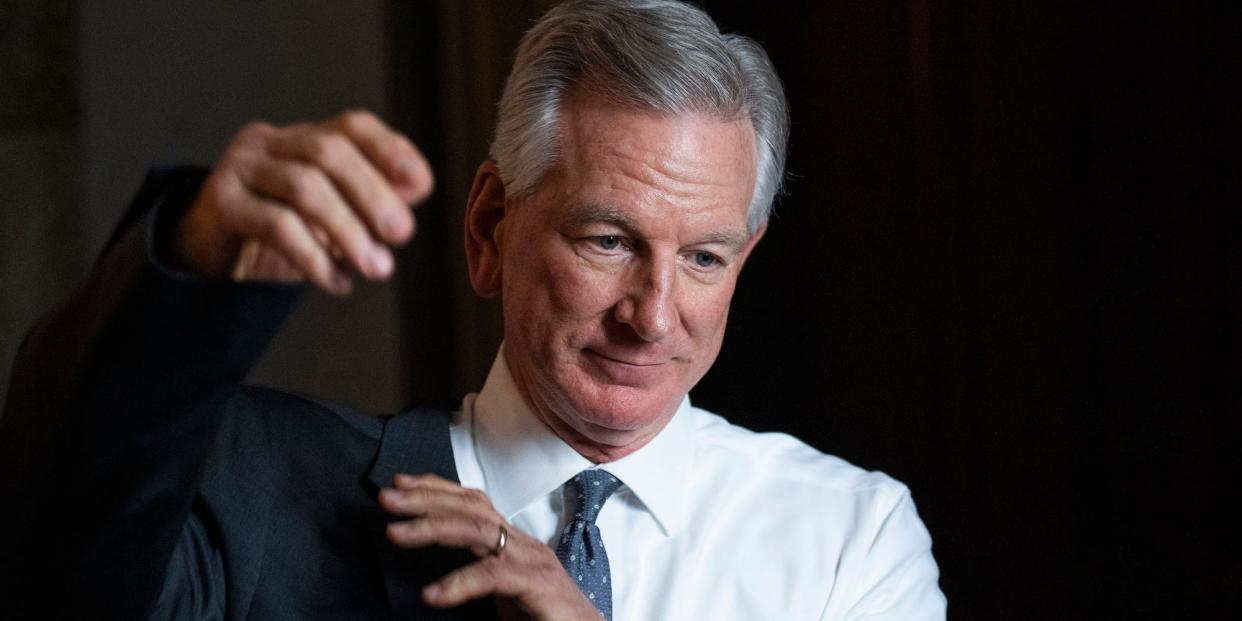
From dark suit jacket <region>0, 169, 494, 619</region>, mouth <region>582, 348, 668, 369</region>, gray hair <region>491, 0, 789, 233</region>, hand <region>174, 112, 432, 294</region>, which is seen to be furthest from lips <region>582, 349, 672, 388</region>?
hand <region>174, 112, 432, 294</region>

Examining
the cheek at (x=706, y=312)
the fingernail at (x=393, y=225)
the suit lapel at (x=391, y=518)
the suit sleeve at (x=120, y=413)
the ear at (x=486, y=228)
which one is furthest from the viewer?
the ear at (x=486, y=228)

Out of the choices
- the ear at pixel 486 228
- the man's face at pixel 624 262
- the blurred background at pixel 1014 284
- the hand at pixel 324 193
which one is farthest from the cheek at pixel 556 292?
the hand at pixel 324 193

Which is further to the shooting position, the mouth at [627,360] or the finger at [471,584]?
the mouth at [627,360]

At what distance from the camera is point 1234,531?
5.39 feet

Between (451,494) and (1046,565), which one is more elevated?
(451,494)

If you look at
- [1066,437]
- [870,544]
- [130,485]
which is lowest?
[870,544]

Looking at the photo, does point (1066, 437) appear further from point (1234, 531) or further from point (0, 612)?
point (0, 612)

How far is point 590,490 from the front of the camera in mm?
1637

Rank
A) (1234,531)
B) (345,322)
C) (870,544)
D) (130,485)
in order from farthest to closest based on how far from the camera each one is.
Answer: (345,322)
(870,544)
(1234,531)
(130,485)

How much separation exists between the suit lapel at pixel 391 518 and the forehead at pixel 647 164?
1.12 ft

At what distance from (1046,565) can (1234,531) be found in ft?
0.90

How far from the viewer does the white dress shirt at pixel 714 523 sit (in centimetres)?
166

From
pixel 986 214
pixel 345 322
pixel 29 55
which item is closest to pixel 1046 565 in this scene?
pixel 986 214

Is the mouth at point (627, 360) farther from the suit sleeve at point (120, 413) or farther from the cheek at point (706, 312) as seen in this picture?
the suit sleeve at point (120, 413)
